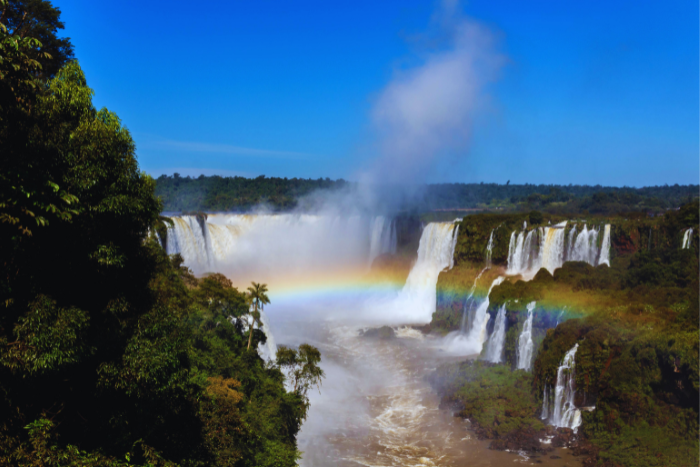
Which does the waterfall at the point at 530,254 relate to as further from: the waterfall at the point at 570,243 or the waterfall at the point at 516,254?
the waterfall at the point at 570,243

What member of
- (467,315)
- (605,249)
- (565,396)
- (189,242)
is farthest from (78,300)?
(189,242)

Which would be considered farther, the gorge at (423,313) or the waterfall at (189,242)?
the waterfall at (189,242)

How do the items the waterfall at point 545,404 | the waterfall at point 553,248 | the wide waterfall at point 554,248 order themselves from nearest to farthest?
the waterfall at point 545,404
the wide waterfall at point 554,248
the waterfall at point 553,248

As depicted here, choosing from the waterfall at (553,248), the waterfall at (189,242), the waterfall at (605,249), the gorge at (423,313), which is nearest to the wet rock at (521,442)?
the gorge at (423,313)

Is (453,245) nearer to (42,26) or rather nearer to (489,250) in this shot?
(489,250)

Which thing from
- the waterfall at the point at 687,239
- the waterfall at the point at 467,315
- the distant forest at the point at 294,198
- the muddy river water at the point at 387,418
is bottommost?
the muddy river water at the point at 387,418

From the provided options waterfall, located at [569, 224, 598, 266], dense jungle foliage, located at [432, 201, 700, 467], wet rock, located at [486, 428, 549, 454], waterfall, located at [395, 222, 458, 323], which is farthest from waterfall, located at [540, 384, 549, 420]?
waterfall, located at [395, 222, 458, 323]
